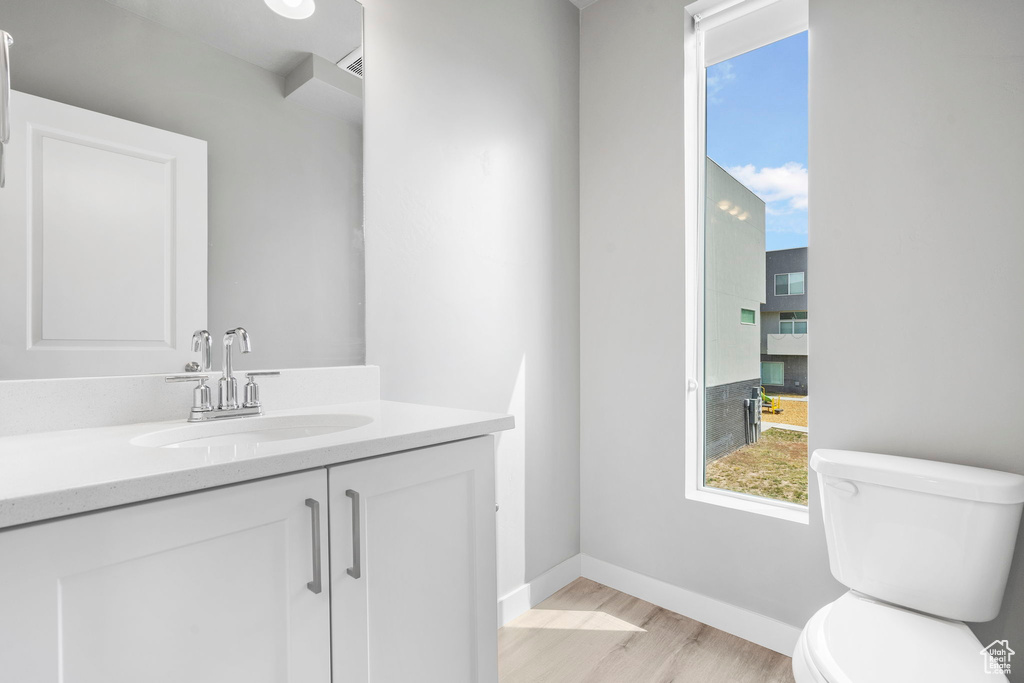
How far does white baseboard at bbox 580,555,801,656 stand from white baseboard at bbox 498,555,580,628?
3.4 inches

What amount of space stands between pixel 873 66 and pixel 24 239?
2.22 meters

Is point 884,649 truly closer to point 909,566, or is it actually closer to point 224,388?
point 909,566

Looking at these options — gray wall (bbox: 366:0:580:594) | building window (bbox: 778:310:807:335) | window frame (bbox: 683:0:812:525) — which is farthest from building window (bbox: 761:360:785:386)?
gray wall (bbox: 366:0:580:594)

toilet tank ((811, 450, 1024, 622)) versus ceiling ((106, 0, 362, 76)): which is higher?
ceiling ((106, 0, 362, 76))

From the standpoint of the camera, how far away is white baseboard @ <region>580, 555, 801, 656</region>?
1718 millimetres

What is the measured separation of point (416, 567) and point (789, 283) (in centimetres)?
158

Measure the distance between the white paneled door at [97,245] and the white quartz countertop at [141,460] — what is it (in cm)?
18

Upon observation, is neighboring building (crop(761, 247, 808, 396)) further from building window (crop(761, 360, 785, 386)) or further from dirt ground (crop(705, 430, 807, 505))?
dirt ground (crop(705, 430, 807, 505))

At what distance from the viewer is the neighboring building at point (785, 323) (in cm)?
180

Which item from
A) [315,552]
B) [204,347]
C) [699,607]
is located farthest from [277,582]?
[699,607]

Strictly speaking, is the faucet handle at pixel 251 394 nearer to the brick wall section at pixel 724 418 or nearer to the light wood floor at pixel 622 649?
the light wood floor at pixel 622 649

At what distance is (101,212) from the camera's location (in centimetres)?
108

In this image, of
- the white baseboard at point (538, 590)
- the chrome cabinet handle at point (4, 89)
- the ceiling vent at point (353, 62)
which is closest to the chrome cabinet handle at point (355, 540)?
the chrome cabinet handle at point (4, 89)

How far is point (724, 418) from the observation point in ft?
6.61
